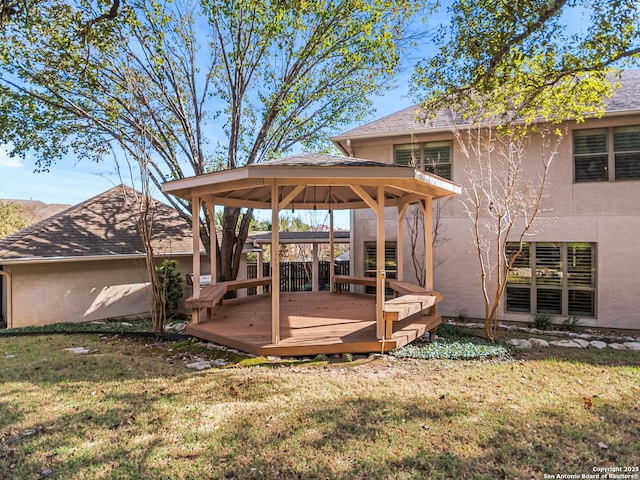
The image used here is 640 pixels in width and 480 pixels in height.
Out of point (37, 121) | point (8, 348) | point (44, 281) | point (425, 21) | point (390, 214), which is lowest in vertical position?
point (8, 348)

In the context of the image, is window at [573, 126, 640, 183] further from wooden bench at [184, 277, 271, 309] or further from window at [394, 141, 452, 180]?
wooden bench at [184, 277, 271, 309]

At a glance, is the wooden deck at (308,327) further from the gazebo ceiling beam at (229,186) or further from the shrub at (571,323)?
the shrub at (571,323)

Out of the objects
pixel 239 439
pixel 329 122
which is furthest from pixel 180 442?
pixel 329 122

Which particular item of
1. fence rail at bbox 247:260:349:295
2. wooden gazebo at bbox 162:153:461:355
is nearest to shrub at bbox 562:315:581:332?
wooden gazebo at bbox 162:153:461:355

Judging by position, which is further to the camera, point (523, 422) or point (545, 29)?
point (545, 29)

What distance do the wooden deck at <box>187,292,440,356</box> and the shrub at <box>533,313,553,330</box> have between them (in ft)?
10.9

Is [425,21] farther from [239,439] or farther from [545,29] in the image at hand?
[239,439]

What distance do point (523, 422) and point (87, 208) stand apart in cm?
1417

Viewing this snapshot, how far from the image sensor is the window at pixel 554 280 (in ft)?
27.6

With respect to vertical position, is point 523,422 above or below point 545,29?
below

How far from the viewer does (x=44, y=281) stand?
9.35 m

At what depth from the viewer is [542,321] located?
841 cm

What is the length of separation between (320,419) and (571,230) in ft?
27.2

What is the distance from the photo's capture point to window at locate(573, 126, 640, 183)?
8.15 metres
